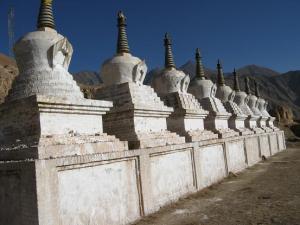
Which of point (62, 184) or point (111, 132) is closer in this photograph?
point (62, 184)

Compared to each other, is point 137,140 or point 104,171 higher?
point 137,140

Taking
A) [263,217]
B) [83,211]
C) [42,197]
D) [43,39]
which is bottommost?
[263,217]

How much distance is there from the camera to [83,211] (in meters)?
7.11

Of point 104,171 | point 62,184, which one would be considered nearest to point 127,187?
point 104,171

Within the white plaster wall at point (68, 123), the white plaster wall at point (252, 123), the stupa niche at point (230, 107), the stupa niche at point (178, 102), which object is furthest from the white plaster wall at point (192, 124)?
the white plaster wall at point (252, 123)

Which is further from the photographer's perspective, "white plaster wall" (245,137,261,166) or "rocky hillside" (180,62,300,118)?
"rocky hillside" (180,62,300,118)

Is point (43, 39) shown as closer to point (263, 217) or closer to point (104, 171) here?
point (104, 171)

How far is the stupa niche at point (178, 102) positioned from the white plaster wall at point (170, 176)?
1.35 metres

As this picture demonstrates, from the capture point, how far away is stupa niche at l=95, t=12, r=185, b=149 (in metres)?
9.98

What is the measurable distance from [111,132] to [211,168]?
16.4ft

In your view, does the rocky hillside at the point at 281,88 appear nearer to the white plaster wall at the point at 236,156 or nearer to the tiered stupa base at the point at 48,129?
the white plaster wall at the point at 236,156

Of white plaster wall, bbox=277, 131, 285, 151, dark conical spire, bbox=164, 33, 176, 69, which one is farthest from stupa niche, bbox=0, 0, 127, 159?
white plaster wall, bbox=277, 131, 285, 151

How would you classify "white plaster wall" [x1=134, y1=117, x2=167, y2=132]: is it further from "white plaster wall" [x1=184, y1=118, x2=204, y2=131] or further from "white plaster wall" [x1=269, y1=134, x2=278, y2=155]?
"white plaster wall" [x1=269, y1=134, x2=278, y2=155]

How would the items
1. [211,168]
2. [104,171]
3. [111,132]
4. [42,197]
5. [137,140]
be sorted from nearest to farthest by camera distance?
[42,197] → [104,171] → [137,140] → [111,132] → [211,168]
